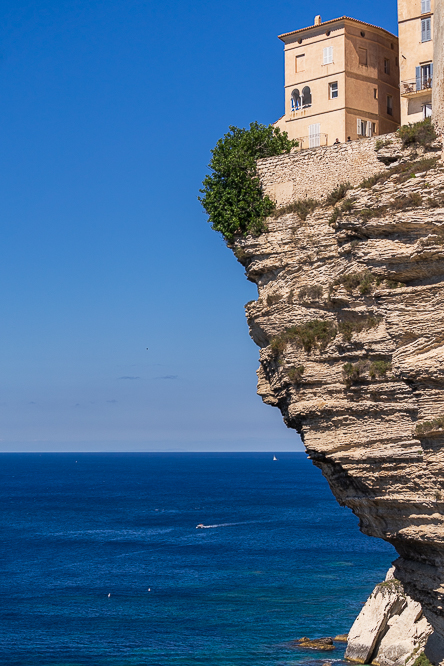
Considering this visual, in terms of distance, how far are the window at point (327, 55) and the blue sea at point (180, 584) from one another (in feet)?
112

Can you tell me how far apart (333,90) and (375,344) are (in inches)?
478

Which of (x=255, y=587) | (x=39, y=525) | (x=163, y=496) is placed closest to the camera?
(x=255, y=587)

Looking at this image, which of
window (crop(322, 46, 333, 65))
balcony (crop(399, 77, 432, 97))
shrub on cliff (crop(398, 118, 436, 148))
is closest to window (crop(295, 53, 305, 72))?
window (crop(322, 46, 333, 65))

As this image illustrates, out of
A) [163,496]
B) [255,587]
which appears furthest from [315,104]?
[163,496]

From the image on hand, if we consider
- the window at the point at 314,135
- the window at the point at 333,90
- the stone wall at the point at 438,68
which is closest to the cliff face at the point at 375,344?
the stone wall at the point at 438,68

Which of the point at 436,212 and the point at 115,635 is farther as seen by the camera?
the point at 115,635

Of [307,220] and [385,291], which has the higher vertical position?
[307,220]

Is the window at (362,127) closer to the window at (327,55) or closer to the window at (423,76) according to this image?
the window at (327,55)

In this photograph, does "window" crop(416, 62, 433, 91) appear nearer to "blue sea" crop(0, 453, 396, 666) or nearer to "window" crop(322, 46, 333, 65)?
"window" crop(322, 46, 333, 65)

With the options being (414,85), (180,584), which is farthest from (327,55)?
(180,584)

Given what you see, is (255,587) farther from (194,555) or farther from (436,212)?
(436,212)

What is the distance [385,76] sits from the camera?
32.4 meters

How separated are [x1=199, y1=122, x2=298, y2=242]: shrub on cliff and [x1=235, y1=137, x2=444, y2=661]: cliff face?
789 millimetres

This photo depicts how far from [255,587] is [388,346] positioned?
153ft
